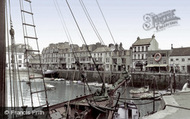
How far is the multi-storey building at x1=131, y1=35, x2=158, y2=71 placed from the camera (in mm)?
55812

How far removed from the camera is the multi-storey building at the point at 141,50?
5581 cm

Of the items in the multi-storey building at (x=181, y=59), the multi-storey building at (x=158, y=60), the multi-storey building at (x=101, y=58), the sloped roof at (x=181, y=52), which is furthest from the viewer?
the multi-storey building at (x=101, y=58)

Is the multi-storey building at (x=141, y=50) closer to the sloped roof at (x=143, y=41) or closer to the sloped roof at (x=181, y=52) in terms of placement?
the sloped roof at (x=143, y=41)

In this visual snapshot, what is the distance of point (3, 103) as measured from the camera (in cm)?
605

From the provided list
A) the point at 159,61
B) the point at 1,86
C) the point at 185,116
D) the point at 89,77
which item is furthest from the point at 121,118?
the point at 89,77

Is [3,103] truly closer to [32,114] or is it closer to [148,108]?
[32,114]

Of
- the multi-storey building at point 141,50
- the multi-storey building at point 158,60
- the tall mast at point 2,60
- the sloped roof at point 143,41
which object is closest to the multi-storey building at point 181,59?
the multi-storey building at point 158,60

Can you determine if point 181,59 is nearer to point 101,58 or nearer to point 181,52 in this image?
point 181,52

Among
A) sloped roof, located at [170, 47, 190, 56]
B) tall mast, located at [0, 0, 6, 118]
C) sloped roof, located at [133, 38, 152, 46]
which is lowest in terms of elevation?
tall mast, located at [0, 0, 6, 118]

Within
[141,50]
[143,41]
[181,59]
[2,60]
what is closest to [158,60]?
[181,59]

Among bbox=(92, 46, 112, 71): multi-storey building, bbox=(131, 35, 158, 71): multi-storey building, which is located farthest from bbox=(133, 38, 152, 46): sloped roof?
bbox=(92, 46, 112, 71): multi-storey building

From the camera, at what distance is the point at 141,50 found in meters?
56.9

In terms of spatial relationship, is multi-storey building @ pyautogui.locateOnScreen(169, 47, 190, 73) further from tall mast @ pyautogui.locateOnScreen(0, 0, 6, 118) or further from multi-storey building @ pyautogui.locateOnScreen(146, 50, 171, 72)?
tall mast @ pyautogui.locateOnScreen(0, 0, 6, 118)

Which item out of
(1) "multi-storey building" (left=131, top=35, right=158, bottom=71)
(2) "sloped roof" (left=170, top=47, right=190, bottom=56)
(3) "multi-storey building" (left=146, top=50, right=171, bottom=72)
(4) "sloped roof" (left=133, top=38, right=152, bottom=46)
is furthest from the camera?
(4) "sloped roof" (left=133, top=38, right=152, bottom=46)
